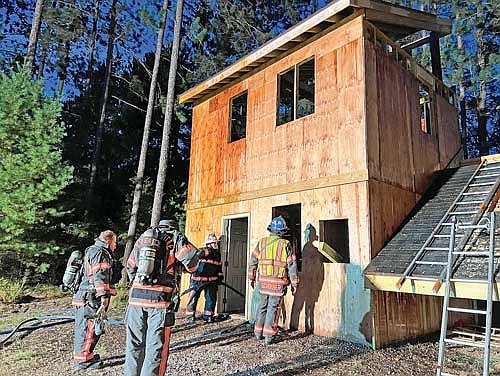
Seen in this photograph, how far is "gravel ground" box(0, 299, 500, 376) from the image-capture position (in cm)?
468

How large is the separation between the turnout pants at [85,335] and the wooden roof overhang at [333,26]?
242 inches

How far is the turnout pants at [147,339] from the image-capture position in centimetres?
379

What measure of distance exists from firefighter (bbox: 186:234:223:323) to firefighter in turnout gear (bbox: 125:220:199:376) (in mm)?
3637

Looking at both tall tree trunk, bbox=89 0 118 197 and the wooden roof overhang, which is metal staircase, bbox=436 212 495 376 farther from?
tall tree trunk, bbox=89 0 118 197

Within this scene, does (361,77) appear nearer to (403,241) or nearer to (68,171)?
(403,241)

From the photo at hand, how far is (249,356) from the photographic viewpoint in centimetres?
523

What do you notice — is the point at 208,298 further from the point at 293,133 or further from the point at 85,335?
the point at 293,133

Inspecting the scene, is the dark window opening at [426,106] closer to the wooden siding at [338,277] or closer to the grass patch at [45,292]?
the wooden siding at [338,277]

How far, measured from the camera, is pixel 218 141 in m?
9.56

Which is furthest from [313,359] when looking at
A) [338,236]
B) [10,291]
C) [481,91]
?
[481,91]

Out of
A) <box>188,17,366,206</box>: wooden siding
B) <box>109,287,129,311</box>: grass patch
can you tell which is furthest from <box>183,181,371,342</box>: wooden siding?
<box>109,287,129,311</box>: grass patch

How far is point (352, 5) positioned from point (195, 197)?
6.04m

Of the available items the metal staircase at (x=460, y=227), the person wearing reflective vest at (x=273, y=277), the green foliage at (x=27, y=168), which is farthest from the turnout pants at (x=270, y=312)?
the green foliage at (x=27, y=168)

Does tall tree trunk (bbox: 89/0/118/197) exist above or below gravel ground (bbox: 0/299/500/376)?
above
